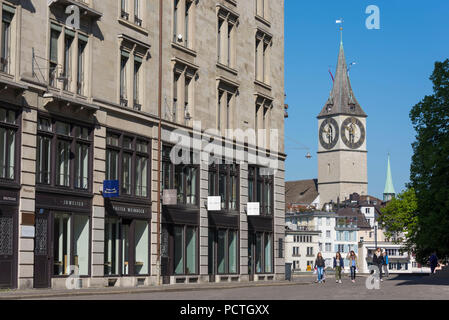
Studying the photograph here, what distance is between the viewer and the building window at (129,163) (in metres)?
41.6

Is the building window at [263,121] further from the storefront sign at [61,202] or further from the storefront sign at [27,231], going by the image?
the storefront sign at [27,231]

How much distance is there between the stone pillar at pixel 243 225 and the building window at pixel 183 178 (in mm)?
5560

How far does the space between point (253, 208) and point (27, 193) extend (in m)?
21.5

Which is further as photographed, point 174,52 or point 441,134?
point 441,134

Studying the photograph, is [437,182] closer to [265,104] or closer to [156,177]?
[265,104]

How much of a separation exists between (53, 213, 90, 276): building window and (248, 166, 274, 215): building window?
18.2 m

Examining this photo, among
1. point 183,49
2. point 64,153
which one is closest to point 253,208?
point 183,49

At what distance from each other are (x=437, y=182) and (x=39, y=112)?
28293 mm

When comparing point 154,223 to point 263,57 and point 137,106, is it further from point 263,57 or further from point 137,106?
point 263,57

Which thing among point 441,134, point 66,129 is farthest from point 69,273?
point 441,134

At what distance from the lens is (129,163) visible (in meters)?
43.2

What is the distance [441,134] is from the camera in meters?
58.9

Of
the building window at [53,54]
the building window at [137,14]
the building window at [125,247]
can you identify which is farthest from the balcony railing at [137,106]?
the building window at [53,54]

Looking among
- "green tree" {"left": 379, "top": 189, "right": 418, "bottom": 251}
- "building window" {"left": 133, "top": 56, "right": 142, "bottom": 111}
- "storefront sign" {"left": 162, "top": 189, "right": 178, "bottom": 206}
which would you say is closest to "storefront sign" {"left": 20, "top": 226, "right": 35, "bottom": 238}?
"building window" {"left": 133, "top": 56, "right": 142, "bottom": 111}
